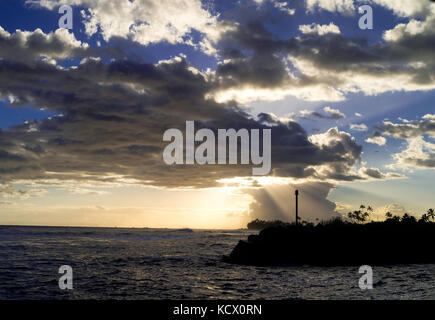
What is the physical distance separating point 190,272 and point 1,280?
10.7 meters

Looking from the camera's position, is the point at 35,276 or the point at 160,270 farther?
the point at 160,270

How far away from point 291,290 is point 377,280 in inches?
224

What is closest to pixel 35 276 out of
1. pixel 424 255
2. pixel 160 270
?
pixel 160 270

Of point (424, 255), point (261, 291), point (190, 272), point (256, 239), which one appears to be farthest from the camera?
point (256, 239)

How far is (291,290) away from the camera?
50.0 feet

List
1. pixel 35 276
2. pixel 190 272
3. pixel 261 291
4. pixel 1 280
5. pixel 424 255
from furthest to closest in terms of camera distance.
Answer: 1. pixel 424 255
2. pixel 190 272
3. pixel 35 276
4. pixel 1 280
5. pixel 261 291
